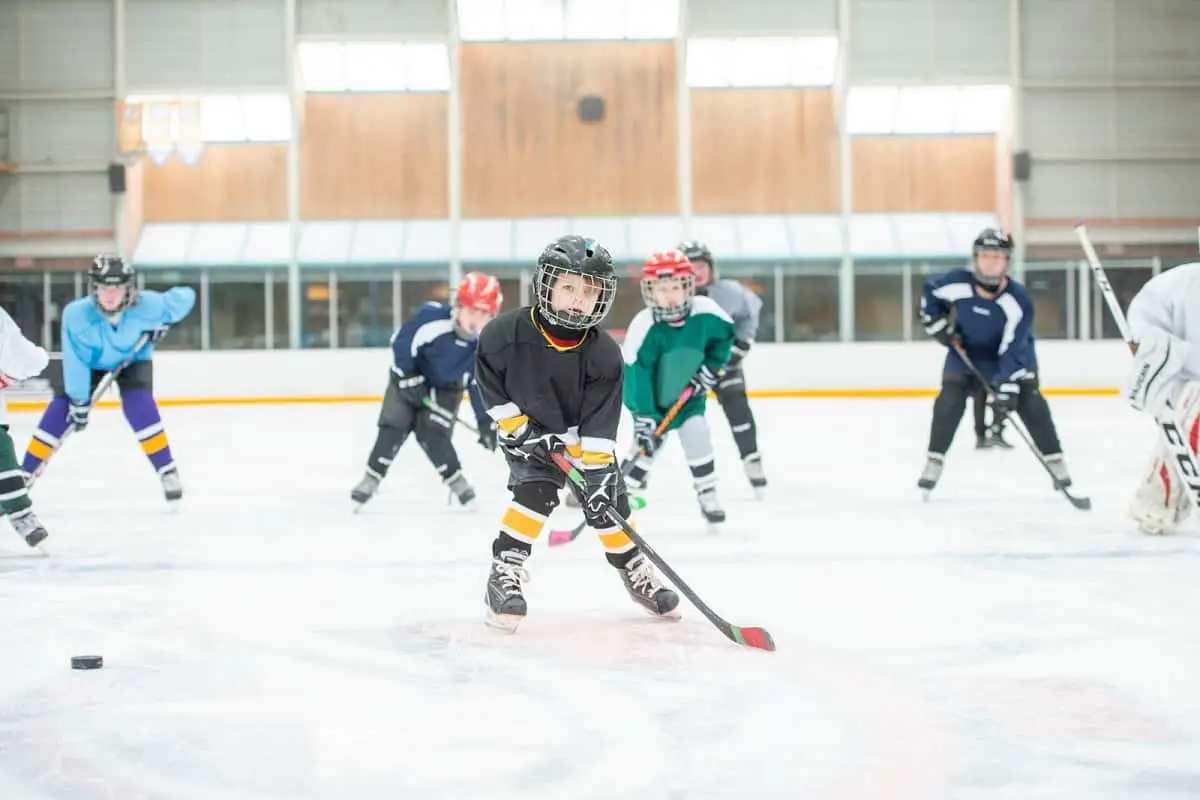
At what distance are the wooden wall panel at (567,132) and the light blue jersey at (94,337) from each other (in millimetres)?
11409

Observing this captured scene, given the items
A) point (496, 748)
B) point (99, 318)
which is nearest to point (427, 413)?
point (99, 318)

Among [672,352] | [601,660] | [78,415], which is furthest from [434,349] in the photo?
[601,660]

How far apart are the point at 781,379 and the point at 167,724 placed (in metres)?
12.2

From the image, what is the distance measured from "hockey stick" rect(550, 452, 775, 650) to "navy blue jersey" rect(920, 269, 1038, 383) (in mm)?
2609

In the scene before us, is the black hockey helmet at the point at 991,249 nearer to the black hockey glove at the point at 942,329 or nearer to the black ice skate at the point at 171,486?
the black hockey glove at the point at 942,329

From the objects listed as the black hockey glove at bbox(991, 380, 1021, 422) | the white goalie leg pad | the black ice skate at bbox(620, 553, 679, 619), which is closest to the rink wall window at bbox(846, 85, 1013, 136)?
the black hockey glove at bbox(991, 380, 1021, 422)

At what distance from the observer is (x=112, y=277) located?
5.08 m

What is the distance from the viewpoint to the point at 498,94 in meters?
16.5

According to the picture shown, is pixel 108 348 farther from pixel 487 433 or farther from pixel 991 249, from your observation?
pixel 991 249

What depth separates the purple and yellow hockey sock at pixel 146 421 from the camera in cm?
532

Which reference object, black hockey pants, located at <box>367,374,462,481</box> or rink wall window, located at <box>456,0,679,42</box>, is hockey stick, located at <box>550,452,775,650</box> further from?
rink wall window, located at <box>456,0,679,42</box>

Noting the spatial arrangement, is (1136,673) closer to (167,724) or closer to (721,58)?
(167,724)

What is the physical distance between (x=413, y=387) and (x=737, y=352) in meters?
1.38

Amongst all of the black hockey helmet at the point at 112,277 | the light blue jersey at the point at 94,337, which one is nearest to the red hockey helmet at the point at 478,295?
the light blue jersey at the point at 94,337
